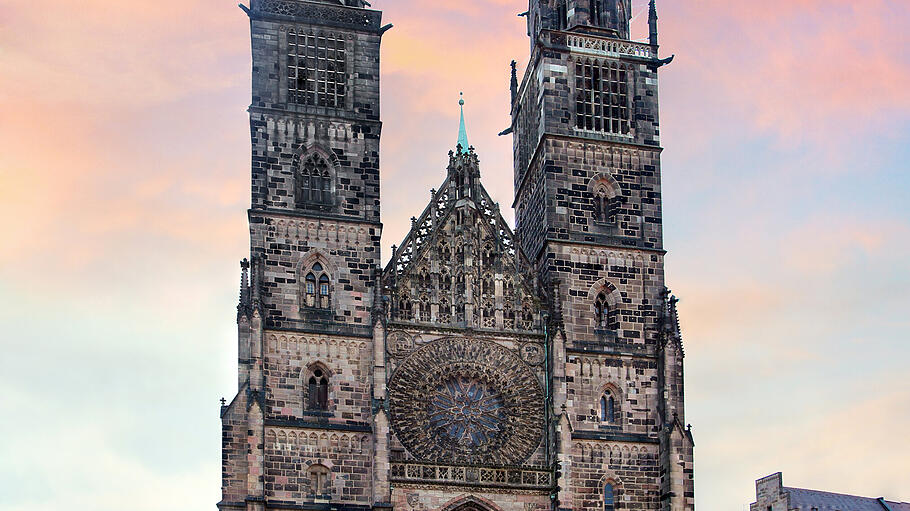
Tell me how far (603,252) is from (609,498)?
8884 millimetres

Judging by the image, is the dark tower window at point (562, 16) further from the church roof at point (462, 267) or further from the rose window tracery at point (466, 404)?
the rose window tracery at point (466, 404)

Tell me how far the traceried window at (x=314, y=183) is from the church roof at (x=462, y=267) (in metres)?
3.06

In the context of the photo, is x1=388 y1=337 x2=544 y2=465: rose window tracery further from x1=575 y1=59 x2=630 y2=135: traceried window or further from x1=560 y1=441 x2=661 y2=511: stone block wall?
x1=575 y1=59 x2=630 y2=135: traceried window

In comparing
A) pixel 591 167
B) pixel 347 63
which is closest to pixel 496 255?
pixel 591 167

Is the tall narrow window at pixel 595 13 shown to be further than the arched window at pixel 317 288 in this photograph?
Yes

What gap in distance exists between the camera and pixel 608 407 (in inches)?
2135

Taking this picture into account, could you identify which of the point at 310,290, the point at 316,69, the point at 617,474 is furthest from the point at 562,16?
the point at 617,474

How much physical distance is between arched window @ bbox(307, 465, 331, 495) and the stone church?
7 centimetres

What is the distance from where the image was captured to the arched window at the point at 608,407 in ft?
177

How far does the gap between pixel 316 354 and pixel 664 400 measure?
12131 mm

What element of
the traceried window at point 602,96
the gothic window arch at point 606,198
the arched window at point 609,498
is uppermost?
the traceried window at point 602,96
